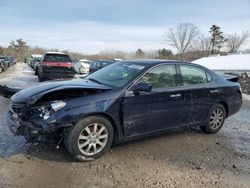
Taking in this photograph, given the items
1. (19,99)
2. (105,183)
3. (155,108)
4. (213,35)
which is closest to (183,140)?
(155,108)

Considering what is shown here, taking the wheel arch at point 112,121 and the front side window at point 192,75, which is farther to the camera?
the front side window at point 192,75

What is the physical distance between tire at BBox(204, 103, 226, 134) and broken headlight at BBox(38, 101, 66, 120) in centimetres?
332

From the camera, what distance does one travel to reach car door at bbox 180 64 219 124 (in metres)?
5.88

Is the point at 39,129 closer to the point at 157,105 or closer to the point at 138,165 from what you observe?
the point at 138,165

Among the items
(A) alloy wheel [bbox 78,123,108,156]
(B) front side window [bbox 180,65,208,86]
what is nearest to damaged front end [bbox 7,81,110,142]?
(A) alloy wheel [bbox 78,123,108,156]

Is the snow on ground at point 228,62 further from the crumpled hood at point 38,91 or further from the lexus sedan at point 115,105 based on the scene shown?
the crumpled hood at point 38,91

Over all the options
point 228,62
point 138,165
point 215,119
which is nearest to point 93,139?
point 138,165

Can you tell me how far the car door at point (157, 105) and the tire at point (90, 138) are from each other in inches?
14.2

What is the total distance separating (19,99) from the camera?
4.76 meters

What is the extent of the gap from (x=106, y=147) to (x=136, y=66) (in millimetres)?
1639

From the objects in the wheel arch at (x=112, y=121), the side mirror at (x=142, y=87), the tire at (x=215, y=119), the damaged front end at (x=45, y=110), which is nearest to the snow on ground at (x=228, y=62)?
the tire at (x=215, y=119)

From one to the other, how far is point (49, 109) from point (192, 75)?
3.01 meters

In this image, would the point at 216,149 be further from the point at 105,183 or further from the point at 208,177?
the point at 105,183

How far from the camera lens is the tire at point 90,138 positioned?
447cm
